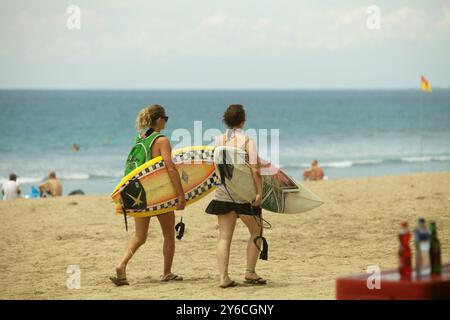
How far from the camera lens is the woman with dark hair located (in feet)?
24.5

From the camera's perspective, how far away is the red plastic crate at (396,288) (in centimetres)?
533

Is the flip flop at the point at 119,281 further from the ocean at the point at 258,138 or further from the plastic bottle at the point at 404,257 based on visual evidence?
the ocean at the point at 258,138

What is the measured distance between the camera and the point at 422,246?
560 centimetres

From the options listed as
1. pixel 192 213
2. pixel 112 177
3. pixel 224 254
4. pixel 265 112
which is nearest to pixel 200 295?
pixel 224 254

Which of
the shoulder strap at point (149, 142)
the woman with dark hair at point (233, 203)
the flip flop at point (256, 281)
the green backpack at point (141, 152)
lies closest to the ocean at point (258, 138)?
the green backpack at point (141, 152)

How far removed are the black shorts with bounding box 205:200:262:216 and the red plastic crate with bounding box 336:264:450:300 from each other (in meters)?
1.97

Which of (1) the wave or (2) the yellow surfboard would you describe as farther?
(1) the wave

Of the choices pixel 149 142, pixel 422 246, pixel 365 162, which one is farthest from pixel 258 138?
pixel 422 246

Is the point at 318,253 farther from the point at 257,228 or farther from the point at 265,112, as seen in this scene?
the point at 265,112

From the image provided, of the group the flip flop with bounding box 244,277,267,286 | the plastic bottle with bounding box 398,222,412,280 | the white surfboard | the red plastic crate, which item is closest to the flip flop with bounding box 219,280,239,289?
the flip flop with bounding box 244,277,267,286

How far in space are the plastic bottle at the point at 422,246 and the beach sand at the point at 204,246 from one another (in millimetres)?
1478

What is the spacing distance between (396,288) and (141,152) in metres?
3.26

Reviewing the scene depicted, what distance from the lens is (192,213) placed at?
12.7 m

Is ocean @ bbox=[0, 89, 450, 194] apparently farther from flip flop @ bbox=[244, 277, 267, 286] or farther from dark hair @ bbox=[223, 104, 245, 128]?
dark hair @ bbox=[223, 104, 245, 128]
